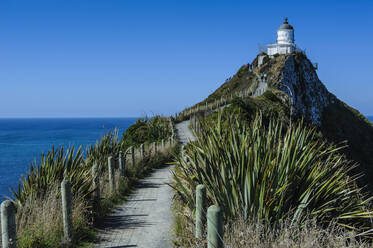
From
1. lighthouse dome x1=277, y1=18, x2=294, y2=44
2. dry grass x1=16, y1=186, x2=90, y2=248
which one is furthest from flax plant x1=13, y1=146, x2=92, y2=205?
lighthouse dome x1=277, y1=18, x2=294, y2=44

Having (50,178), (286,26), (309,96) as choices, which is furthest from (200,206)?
(286,26)

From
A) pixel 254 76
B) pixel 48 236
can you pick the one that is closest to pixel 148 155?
pixel 48 236

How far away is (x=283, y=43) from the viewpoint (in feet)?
211

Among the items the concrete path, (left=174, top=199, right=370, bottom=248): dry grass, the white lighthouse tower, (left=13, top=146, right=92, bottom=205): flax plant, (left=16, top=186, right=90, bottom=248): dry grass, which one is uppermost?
the white lighthouse tower

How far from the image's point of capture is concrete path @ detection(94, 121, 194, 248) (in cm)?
629

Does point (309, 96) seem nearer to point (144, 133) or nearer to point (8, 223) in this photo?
point (144, 133)

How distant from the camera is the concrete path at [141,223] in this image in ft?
20.6

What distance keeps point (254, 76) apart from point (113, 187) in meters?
51.0

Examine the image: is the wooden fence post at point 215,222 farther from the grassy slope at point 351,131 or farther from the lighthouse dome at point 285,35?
the lighthouse dome at point 285,35

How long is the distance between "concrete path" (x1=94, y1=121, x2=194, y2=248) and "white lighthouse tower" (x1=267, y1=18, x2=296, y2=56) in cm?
5757

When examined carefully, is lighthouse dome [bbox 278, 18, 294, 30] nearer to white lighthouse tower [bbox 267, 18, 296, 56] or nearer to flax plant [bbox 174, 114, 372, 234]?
white lighthouse tower [bbox 267, 18, 296, 56]

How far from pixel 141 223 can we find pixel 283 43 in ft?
203

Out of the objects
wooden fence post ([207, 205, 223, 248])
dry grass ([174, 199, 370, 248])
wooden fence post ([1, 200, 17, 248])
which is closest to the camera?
wooden fence post ([207, 205, 223, 248])

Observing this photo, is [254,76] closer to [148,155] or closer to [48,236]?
[148,155]
